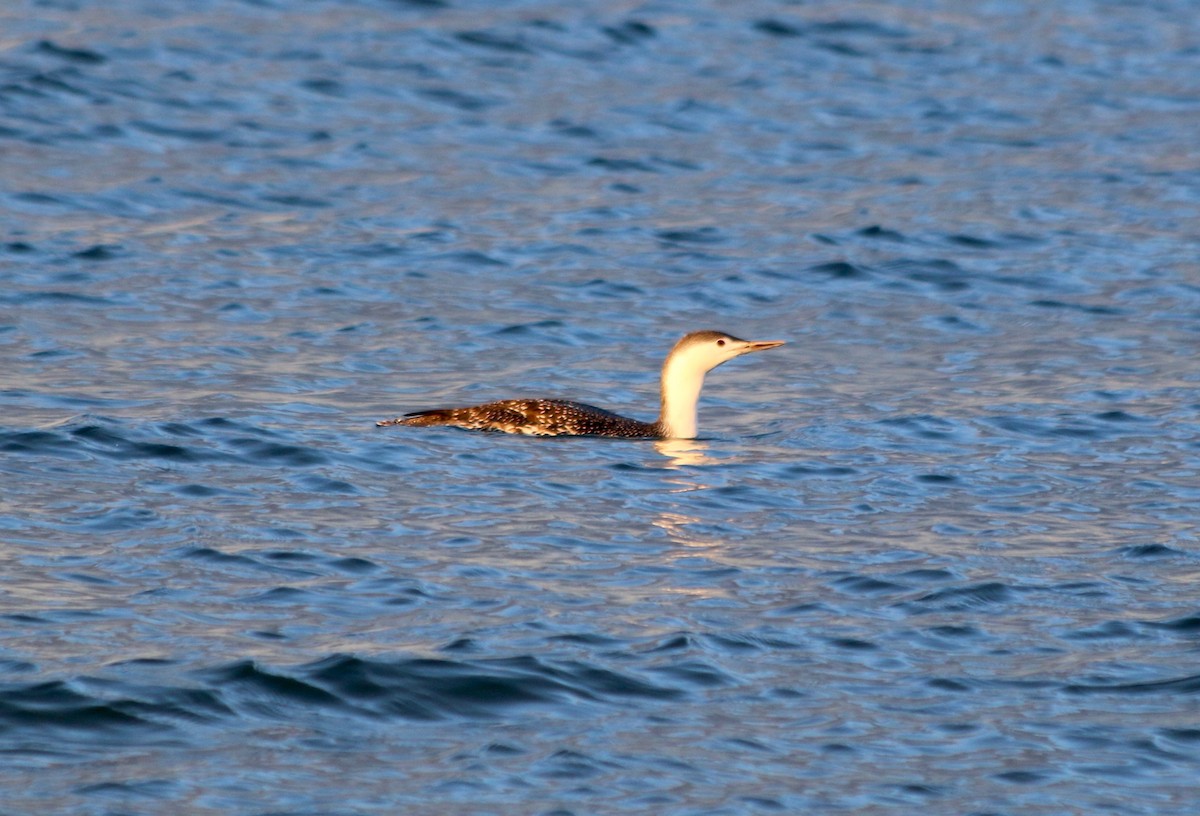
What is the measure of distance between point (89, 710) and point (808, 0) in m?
21.1

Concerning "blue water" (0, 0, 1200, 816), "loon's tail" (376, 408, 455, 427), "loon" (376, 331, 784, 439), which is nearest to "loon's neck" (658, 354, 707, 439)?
"loon" (376, 331, 784, 439)

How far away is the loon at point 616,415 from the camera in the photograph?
1200 cm

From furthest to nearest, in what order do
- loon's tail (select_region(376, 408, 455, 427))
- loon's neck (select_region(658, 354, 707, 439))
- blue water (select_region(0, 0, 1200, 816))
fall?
loon's neck (select_region(658, 354, 707, 439))
loon's tail (select_region(376, 408, 455, 427))
blue water (select_region(0, 0, 1200, 816))

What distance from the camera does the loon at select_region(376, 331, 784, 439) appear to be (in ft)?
39.4

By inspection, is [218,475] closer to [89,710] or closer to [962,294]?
[89,710]

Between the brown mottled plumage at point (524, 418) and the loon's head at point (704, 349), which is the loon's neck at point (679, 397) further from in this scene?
the brown mottled plumage at point (524, 418)

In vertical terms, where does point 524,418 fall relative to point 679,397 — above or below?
below

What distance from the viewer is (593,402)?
13.3 meters

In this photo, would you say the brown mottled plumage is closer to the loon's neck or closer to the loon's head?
the loon's neck

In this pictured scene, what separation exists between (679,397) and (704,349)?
1.25 feet

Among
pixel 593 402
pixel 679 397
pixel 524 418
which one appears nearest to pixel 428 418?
pixel 524 418

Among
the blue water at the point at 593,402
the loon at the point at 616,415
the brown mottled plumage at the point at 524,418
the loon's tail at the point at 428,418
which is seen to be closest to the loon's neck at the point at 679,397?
the loon at the point at 616,415

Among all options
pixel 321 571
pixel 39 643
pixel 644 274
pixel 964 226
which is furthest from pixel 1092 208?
pixel 39 643

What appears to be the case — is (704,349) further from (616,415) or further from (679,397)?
(616,415)
